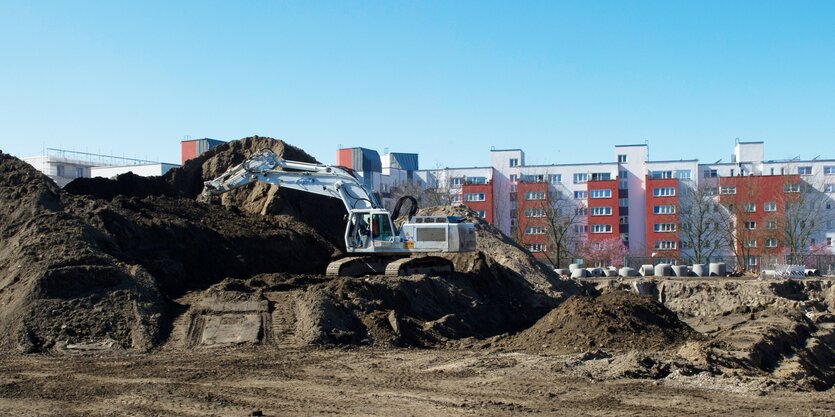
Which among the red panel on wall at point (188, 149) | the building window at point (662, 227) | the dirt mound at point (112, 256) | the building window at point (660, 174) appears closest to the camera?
the dirt mound at point (112, 256)

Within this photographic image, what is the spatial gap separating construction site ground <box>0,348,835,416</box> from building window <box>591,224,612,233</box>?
59456 mm

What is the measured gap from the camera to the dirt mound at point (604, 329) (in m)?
16.3

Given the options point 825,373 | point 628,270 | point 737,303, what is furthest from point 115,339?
point 628,270

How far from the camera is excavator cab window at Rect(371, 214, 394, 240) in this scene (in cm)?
2505

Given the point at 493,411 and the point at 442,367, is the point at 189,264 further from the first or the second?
the point at 493,411

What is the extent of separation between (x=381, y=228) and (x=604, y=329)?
31.7 ft

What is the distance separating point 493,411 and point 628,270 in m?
33.5

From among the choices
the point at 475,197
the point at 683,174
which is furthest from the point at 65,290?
the point at 683,174

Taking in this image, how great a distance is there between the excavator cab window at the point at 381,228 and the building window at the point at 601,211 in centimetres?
5026

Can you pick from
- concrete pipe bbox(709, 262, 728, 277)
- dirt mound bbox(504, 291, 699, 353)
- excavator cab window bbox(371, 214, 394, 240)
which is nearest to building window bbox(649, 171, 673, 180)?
concrete pipe bbox(709, 262, 728, 277)

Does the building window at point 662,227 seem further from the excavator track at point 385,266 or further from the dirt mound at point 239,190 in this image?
the excavator track at point 385,266

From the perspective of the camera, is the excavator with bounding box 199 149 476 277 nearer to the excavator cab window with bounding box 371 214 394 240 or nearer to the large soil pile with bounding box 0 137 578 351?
the excavator cab window with bounding box 371 214 394 240

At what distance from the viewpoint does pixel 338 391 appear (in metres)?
11.9

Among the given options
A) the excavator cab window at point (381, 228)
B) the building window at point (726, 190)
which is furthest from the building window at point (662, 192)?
the excavator cab window at point (381, 228)
